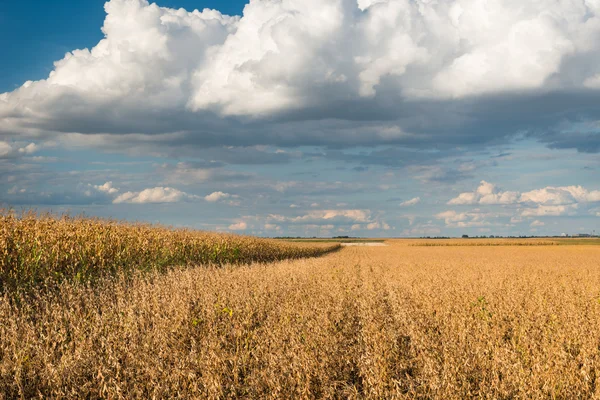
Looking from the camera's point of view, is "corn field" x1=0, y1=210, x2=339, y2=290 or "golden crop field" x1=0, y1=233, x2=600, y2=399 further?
"corn field" x1=0, y1=210, x2=339, y2=290

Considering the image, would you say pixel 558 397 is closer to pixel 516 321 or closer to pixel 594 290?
pixel 516 321

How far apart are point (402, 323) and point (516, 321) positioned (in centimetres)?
261

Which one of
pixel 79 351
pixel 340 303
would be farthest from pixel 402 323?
pixel 79 351

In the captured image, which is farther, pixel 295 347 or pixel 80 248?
pixel 80 248

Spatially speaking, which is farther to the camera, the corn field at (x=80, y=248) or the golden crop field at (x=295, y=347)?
the corn field at (x=80, y=248)

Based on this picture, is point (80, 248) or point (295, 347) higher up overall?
point (80, 248)

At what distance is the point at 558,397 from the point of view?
216 inches

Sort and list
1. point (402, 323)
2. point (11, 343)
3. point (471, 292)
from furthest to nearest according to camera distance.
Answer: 1. point (471, 292)
2. point (402, 323)
3. point (11, 343)

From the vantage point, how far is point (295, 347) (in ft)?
→ 20.3

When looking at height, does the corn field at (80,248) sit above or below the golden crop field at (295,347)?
above

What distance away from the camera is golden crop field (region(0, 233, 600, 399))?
17.7 ft

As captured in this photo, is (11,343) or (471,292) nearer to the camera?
(11,343)

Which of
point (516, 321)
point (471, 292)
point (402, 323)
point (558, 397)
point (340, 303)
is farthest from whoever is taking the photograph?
point (471, 292)

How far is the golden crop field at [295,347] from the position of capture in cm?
541
